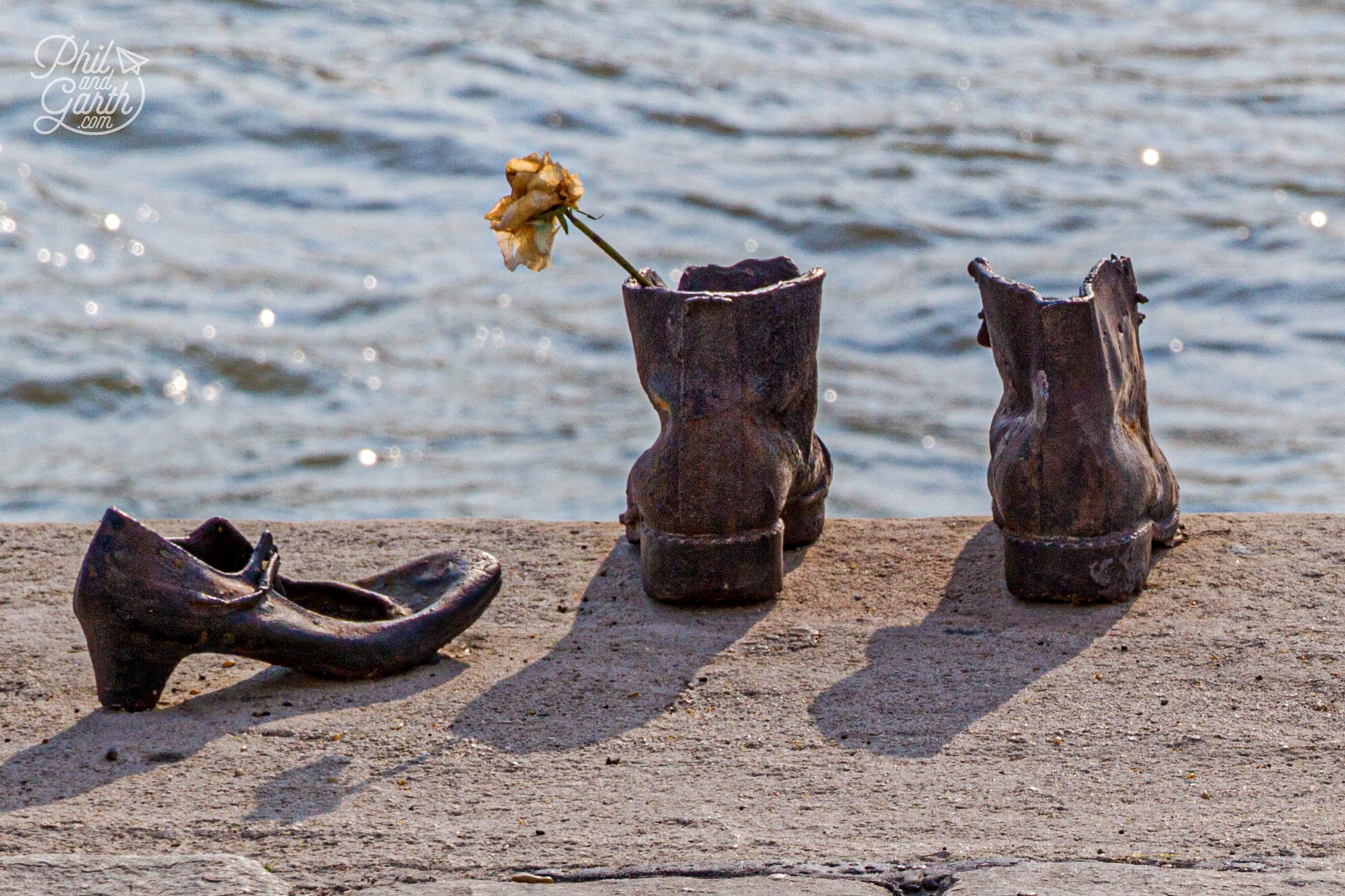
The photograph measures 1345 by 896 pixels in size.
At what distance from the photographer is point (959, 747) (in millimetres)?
2588

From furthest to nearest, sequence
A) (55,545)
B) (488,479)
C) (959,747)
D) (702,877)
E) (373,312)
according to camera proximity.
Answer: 1. (373,312)
2. (488,479)
3. (55,545)
4. (959,747)
5. (702,877)

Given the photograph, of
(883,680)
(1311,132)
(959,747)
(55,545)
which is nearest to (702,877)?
(959,747)

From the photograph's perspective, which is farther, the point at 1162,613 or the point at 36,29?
the point at 36,29

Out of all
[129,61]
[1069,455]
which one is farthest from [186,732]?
[129,61]

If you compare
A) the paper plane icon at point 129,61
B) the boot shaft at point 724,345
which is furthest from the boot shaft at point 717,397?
the paper plane icon at point 129,61

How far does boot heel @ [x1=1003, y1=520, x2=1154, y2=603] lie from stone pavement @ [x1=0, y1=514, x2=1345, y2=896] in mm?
36

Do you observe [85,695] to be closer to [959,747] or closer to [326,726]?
[326,726]

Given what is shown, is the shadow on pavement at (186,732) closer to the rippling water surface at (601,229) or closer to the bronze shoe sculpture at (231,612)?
the bronze shoe sculpture at (231,612)

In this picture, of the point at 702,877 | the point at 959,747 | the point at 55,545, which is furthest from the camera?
the point at 55,545

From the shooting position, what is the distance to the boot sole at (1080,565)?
10.3 ft

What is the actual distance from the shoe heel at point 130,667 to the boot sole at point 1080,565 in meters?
1.49

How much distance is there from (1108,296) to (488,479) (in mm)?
4104

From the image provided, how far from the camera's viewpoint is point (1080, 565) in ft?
10.3
